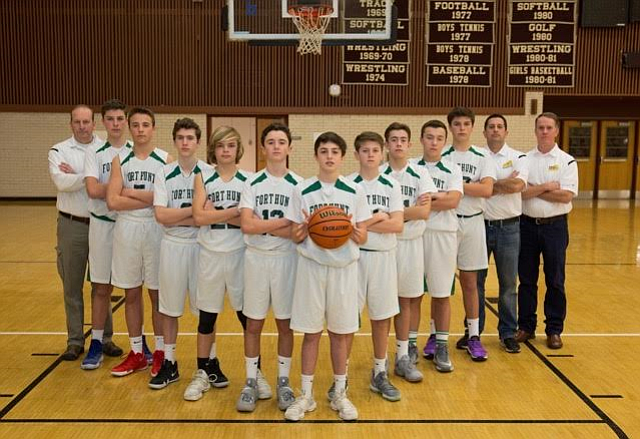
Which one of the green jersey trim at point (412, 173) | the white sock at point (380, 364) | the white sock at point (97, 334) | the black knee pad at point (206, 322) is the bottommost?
the white sock at point (380, 364)

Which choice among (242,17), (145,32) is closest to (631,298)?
(242,17)

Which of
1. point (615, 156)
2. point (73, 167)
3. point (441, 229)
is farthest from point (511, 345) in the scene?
point (615, 156)

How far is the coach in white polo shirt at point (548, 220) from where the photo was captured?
5898mm

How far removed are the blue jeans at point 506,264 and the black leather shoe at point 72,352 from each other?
3.62 m

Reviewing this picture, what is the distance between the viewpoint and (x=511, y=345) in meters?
5.92

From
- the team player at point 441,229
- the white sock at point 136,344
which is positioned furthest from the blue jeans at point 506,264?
the white sock at point 136,344

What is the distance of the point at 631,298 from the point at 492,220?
3157 mm

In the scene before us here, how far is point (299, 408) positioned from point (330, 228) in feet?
4.14

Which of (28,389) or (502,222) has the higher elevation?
(502,222)

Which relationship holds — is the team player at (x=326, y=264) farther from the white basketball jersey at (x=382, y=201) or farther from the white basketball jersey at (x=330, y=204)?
the white basketball jersey at (x=382, y=201)

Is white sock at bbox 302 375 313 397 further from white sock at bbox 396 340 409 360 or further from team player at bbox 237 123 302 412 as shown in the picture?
white sock at bbox 396 340 409 360

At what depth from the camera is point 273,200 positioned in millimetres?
4500

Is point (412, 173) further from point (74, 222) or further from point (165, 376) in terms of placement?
point (74, 222)

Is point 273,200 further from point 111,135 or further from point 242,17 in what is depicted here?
point 242,17
